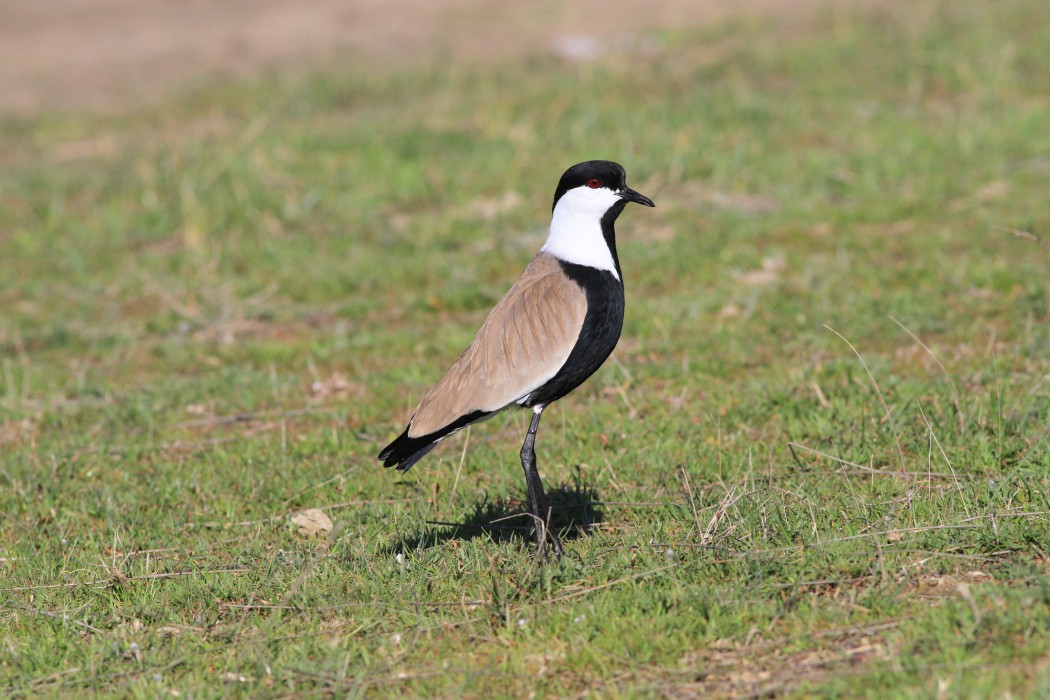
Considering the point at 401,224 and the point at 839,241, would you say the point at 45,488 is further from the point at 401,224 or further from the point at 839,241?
the point at 839,241

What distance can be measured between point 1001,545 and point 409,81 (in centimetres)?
1156

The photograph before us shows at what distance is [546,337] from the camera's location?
16.5ft

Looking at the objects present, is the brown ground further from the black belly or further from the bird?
the black belly

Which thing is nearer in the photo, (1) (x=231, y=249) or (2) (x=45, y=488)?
(2) (x=45, y=488)

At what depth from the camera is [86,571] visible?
5035mm

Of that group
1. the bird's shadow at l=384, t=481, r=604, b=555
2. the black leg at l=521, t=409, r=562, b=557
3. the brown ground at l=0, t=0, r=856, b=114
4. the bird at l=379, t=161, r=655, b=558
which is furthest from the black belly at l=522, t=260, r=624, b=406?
the brown ground at l=0, t=0, r=856, b=114

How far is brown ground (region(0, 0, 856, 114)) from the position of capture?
16359 mm

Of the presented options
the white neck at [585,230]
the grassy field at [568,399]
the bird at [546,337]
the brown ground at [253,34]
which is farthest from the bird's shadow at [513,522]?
the brown ground at [253,34]

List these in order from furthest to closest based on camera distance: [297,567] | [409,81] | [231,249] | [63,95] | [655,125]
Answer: [63,95]
[409,81]
[655,125]
[231,249]
[297,567]

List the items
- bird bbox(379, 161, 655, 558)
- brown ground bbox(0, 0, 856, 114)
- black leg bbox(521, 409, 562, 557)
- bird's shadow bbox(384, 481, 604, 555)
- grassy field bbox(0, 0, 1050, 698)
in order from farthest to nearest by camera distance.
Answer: brown ground bbox(0, 0, 856, 114)
bird's shadow bbox(384, 481, 604, 555)
bird bbox(379, 161, 655, 558)
black leg bbox(521, 409, 562, 557)
grassy field bbox(0, 0, 1050, 698)

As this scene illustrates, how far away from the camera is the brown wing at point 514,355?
4.96 m

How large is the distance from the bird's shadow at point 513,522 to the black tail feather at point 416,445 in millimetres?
318

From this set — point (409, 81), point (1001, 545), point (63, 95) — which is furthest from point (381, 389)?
point (63, 95)

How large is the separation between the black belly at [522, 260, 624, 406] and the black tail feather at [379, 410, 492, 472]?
27 centimetres
